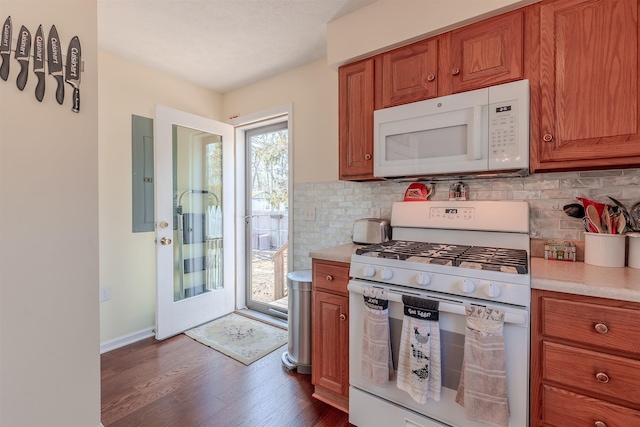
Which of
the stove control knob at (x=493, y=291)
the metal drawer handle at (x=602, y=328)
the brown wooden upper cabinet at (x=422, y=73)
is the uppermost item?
the brown wooden upper cabinet at (x=422, y=73)

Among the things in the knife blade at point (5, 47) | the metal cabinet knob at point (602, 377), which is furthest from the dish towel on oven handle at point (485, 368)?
the knife blade at point (5, 47)

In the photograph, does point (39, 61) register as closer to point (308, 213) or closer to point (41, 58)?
point (41, 58)

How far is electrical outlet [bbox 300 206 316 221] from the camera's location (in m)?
2.49

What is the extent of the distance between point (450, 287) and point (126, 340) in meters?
2.69

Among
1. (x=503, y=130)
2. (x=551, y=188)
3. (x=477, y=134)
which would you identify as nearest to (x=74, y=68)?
(x=477, y=134)

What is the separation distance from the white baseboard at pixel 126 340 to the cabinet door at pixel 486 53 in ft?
10.2

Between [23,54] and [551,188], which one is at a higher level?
[23,54]

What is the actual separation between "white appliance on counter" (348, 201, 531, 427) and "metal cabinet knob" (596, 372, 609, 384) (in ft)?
0.67

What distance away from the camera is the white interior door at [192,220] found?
8.37 feet

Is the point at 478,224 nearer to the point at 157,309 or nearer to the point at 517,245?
the point at 517,245

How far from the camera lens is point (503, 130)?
1426mm

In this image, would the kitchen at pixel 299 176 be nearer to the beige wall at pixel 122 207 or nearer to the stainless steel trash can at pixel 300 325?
the beige wall at pixel 122 207

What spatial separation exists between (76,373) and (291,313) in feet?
4.02

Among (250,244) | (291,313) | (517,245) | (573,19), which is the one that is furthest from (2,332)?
(573,19)
